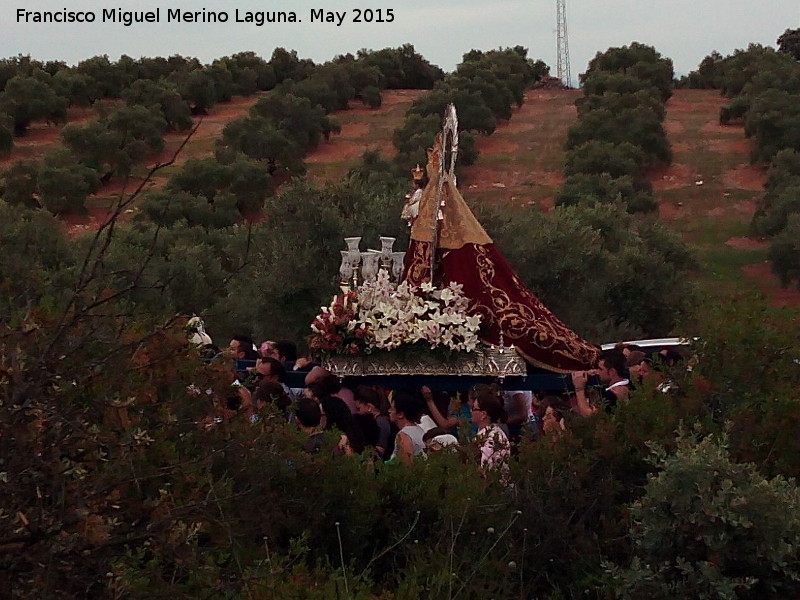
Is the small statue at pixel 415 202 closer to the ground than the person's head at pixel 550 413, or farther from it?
farther from it

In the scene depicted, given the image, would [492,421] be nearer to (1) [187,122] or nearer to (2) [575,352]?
(2) [575,352]

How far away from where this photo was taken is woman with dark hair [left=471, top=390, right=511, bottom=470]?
639 centimetres

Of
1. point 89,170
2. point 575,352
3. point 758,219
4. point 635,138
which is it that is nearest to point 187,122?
point 89,170

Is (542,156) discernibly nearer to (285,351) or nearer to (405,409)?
(285,351)

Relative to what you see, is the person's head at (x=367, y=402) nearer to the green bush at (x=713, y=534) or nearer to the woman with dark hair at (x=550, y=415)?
the woman with dark hair at (x=550, y=415)

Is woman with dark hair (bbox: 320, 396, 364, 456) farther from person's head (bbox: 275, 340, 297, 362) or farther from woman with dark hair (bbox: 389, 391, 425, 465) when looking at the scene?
person's head (bbox: 275, 340, 297, 362)

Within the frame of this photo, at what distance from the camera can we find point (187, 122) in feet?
194

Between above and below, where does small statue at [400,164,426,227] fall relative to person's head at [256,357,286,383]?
above

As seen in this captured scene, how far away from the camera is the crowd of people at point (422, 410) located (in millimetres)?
6461

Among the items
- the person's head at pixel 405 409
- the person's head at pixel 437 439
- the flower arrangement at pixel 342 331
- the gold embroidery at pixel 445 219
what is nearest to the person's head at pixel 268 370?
the flower arrangement at pixel 342 331

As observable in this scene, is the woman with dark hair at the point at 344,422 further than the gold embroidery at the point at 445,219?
No

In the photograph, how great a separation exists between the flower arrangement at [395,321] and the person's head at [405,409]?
7.70 ft

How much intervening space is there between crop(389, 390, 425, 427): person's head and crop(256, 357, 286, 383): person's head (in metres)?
1.49

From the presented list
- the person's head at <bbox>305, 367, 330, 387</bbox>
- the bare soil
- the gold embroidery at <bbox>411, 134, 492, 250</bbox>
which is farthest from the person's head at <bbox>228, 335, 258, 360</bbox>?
the bare soil
